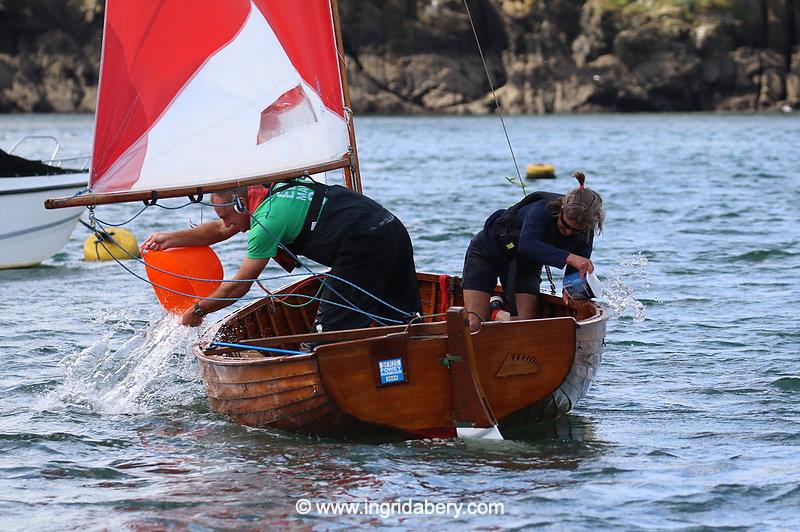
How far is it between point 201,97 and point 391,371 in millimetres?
2492

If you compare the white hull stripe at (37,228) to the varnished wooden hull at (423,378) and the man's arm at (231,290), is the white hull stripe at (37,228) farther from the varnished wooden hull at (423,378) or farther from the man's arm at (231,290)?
the varnished wooden hull at (423,378)

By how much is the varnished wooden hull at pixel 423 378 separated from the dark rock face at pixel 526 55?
6644cm

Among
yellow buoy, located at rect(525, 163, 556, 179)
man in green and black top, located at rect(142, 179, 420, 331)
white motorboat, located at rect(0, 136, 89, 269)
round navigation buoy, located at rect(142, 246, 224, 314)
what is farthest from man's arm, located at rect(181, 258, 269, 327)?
yellow buoy, located at rect(525, 163, 556, 179)

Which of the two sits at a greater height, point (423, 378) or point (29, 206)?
point (29, 206)

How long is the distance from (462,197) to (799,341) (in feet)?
46.1

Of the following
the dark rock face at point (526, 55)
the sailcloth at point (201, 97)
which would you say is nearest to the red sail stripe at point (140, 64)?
the sailcloth at point (201, 97)

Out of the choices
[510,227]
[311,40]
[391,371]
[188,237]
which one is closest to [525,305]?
[510,227]

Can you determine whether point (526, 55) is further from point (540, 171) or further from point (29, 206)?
point (29, 206)

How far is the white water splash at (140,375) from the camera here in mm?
8672

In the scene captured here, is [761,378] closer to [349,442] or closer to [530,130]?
[349,442]

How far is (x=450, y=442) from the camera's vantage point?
23.2 ft

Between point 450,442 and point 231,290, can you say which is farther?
point 231,290

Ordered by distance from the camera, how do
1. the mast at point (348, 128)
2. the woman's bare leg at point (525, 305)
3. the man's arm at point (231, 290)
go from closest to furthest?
the man's arm at point (231, 290) < the woman's bare leg at point (525, 305) < the mast at point (348, 128)

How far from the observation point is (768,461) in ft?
22.9
